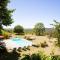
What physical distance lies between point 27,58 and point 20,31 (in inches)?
1279

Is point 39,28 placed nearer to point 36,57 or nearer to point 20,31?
point 20,31

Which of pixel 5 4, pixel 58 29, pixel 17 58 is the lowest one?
pixel 17 58

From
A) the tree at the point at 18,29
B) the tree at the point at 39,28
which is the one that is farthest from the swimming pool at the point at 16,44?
the tree at the point at 18,29

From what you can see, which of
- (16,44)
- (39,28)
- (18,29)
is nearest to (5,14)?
(16,44)

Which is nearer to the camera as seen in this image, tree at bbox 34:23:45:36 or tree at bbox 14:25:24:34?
tree at bbox 34:23:45:36

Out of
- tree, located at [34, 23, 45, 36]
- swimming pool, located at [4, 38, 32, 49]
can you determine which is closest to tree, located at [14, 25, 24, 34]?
tree, located at [34, 23, 45, 36]

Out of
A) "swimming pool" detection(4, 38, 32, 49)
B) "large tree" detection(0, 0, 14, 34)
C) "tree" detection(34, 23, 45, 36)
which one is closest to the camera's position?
"large tree" detection(0, 0, 14, 34)

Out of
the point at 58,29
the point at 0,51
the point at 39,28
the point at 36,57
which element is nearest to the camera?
the point at 36,57

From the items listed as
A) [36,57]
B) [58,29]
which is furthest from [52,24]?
[36,57]

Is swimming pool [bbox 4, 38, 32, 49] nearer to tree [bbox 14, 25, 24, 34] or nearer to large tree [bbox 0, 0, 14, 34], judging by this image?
large tree [bbox 0, 0, 14, 34]

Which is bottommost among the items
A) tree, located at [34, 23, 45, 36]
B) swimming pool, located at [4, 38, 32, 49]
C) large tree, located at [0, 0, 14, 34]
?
swimming pool, located at [4, 38, 32, 49]

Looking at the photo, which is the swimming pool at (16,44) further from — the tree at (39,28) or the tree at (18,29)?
the tree at (18,29)

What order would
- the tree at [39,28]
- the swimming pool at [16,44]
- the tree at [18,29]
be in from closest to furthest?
the swimming pool at [16,44] → the tree at [39,28] → the tree at [18,29]

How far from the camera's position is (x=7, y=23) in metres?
18.4
